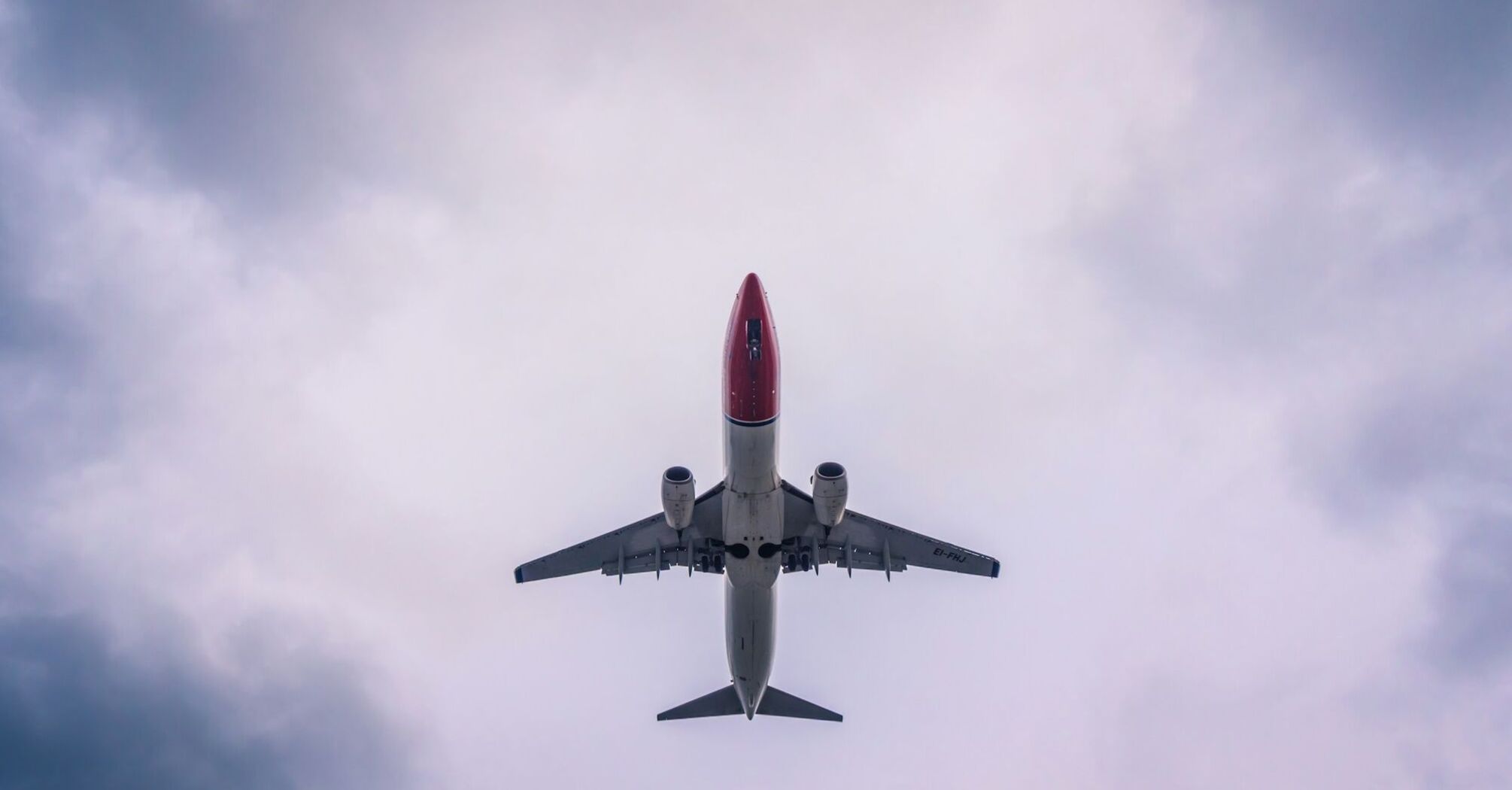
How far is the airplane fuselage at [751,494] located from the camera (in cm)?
3831

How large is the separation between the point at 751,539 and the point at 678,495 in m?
4.12

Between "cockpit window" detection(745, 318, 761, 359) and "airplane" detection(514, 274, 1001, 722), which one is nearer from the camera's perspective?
"cockpit window" detection(745, 318, 761, 359)

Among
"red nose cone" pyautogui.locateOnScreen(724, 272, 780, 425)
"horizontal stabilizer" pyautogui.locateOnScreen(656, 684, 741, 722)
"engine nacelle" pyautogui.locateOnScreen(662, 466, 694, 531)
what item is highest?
"red nose cone" pyautogui.locateOnScreen(724, 272, 780, 425)

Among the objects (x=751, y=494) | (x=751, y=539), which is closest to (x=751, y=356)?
(x=751, y=494)

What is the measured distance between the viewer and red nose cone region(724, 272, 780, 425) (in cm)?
3809

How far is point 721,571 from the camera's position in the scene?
48094 millimetres

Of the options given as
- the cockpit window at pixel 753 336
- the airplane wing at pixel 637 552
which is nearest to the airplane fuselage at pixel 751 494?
the cockpit window at pixel 753 336

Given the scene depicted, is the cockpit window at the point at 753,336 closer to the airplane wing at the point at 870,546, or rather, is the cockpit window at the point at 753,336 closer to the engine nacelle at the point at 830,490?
the engine nacelle at the point at 830,490

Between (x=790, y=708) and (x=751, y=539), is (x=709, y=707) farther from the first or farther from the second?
(x=751, y=539)

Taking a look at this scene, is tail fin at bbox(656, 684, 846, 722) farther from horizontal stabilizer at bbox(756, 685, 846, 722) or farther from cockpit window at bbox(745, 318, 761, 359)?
cockpit window at bbox(745, 318, 761, 359)

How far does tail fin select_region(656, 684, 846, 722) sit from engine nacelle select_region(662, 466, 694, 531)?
1518 cm

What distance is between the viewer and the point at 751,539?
144 ft

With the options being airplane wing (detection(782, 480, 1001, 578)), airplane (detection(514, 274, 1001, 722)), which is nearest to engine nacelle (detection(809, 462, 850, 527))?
airplane (detection(514, 274, 1001, 722))

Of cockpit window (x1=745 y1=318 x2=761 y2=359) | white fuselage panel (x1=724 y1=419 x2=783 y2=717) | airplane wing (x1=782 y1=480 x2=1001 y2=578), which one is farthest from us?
airplane wing (x1=782 y1=480 x2=1001 y2=578)
